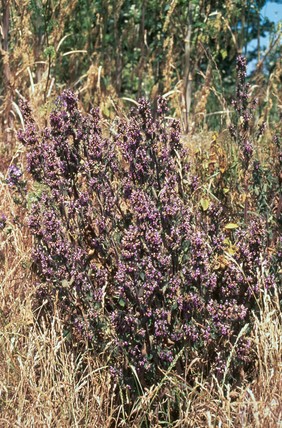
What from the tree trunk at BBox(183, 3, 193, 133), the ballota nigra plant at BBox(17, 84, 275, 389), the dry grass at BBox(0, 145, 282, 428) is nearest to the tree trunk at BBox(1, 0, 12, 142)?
the tree trunk at BBox(183, 3, 193, 133)

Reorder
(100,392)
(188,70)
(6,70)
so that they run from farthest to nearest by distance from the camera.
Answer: (188,70) < (6,70) < (100,392)

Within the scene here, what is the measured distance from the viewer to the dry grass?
7.41ft

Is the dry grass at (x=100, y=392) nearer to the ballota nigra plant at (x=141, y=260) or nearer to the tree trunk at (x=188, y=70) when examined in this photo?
the ballota nigra plant at (x=141, y=260)

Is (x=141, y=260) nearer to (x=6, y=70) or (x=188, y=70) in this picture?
(x=6, y=70)

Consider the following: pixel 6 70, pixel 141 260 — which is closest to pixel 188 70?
pixel 6 70

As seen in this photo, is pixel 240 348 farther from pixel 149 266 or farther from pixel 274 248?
pixel 274 248

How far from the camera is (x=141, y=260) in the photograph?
7.70 ft

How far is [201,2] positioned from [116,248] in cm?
402

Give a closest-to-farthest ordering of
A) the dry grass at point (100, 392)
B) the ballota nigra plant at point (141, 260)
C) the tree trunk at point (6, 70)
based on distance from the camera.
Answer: the dry grass at point (100, 392) → the ballota nigra plant at point (141, 260) → the tree trunk at point (6, 70)

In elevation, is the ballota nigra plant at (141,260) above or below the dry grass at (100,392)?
above

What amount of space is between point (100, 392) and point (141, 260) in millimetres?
610

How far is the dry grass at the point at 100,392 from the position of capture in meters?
2.26

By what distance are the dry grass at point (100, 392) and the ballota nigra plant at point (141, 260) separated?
74mm

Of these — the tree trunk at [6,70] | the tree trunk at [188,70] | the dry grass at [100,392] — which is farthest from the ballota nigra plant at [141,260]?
the tree trunk at [188,70]
